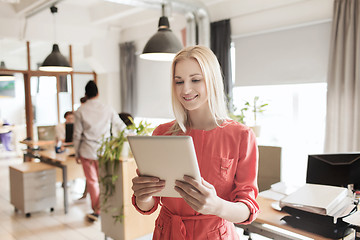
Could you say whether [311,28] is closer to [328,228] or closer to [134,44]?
[328,228]

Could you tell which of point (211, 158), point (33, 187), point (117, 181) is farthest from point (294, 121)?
point (211, 158)

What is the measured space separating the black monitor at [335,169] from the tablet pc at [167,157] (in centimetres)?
134

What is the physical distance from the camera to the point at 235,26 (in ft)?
18.7

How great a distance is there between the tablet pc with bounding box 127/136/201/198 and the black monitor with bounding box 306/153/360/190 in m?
1.34

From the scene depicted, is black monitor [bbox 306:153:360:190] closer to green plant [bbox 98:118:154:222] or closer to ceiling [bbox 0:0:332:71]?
green plant [bbox 98:118:154:222]

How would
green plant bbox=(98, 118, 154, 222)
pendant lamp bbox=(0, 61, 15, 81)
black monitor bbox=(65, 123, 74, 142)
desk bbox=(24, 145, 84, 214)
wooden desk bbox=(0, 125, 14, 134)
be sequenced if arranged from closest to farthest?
green plant bbox=(98, 118, 154, 222)
desk bbox=(24, 145, 84, 214)
black monitor bbox=(65, 123, 74, 142)
pendant lamp bbox=(0, 61, 15, 81)
wooden desk bbox=(0, 125, 14, 134)

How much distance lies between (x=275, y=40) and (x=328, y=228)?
4.05m

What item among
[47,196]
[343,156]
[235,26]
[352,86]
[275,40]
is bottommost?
[47,196]

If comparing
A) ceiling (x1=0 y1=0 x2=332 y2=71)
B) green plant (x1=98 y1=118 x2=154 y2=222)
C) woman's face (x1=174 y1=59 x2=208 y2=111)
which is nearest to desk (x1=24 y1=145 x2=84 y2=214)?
green plant (x1=98 y1=118 x2=154 y2=222)

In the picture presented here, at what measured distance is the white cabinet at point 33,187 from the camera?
169 inches

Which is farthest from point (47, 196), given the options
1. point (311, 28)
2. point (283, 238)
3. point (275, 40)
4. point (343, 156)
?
point (311, 28)

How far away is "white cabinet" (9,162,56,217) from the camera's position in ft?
14.1

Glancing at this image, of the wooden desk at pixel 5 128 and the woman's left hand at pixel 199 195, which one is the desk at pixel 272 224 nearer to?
the woman's left hand at pixel 199 195

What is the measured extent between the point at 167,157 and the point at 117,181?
8.06ft
